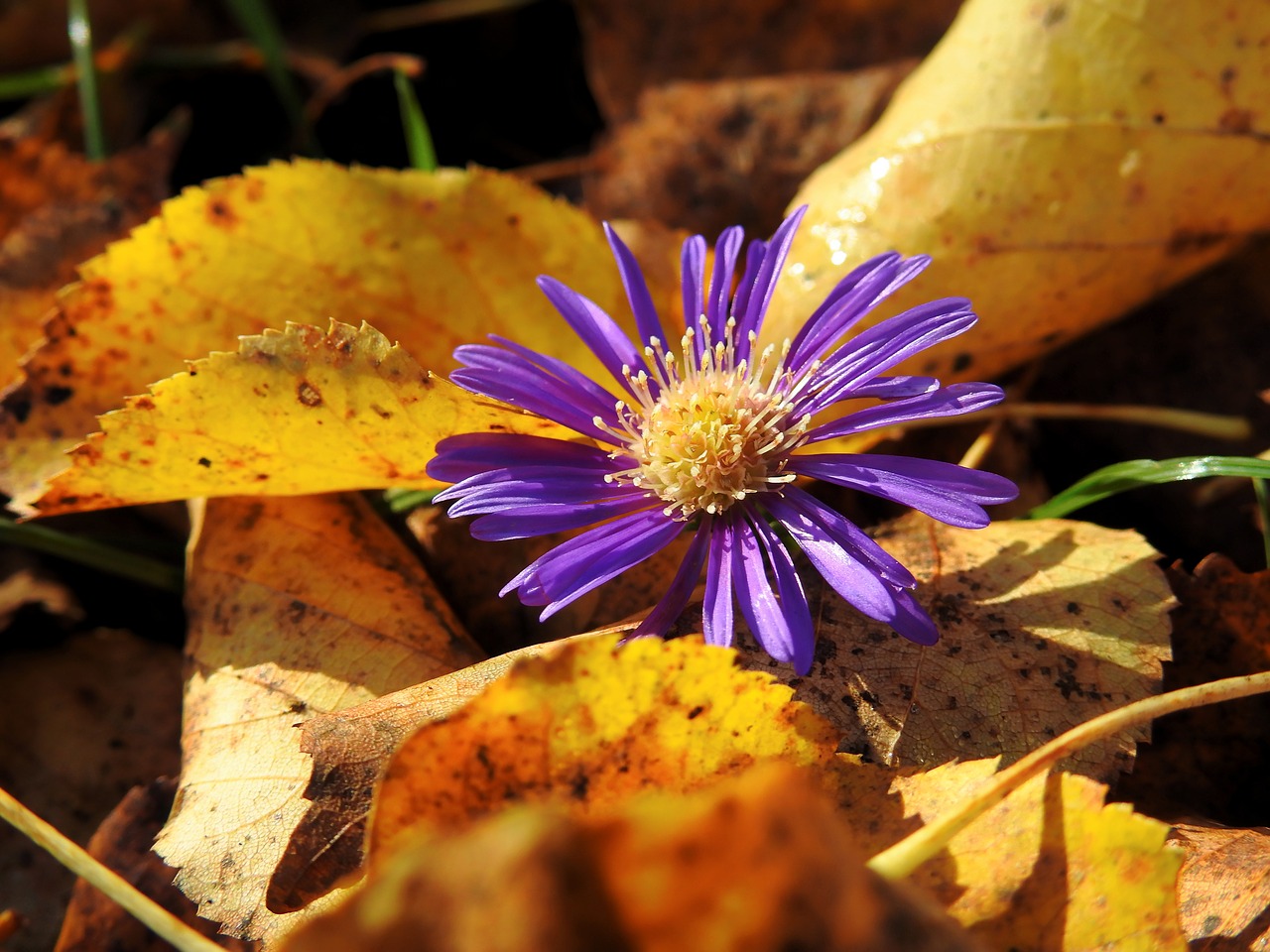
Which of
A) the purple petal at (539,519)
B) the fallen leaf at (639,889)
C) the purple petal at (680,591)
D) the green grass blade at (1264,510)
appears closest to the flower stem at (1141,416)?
the green grass blade at (1264,510)

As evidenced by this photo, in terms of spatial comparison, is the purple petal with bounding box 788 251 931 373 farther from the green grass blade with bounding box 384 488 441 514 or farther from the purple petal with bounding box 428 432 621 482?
the green grass blade with bounding box 384 488 441 514

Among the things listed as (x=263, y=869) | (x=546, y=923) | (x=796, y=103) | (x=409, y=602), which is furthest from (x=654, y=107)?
(x=546, y=923)

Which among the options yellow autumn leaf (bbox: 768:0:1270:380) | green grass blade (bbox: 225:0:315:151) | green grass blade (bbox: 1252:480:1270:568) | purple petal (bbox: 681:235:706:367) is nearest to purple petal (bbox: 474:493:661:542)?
purple petal (bbox: 681:235:706:367)

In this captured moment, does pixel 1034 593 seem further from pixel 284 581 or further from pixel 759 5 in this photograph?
pixel 759 5

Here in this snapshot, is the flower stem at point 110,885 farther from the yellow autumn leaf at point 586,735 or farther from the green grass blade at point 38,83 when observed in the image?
the green grass blade at point 38,83

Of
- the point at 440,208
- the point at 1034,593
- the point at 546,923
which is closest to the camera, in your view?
the point at 546,923

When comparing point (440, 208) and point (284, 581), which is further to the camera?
point (440, 208)
